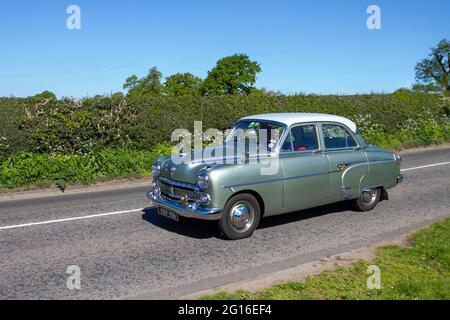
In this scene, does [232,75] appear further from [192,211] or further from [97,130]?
[192,211]

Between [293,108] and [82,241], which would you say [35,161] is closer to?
[82,241]

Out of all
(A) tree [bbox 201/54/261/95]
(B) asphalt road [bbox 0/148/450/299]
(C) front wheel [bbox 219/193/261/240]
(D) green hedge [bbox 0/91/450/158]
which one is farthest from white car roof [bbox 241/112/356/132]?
(A) tree [bbox 201/54/261/95]

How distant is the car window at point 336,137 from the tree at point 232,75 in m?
48.1

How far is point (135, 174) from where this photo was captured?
1309 cm

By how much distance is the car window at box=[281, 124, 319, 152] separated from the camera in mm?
7434

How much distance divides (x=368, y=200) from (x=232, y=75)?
48823 millimetres

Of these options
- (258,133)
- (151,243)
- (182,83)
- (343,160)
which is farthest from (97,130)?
(182,83)

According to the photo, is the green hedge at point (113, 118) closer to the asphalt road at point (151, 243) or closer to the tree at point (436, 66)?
the asphalt road at point (151, 243)

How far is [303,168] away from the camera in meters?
7.37

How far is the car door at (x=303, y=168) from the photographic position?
723 centimetres

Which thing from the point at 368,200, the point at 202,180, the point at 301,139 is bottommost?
the point at 368,200
